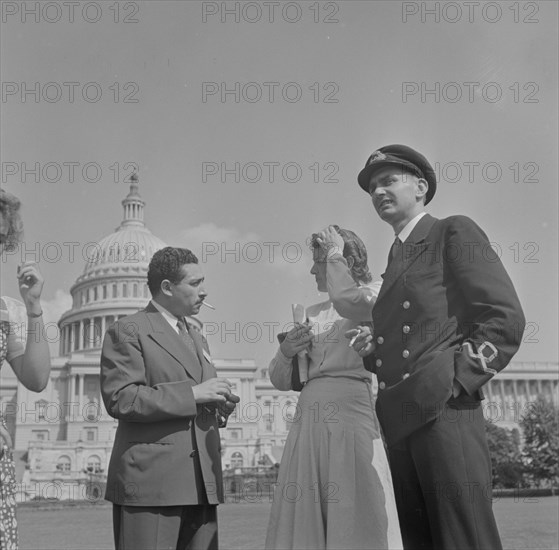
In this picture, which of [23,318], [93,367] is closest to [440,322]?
[23,318]

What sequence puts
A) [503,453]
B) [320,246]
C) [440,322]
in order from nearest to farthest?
1. [440,322]
2. [320,246]
3. [503,453]

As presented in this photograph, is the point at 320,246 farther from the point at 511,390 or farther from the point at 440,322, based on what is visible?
the point at 511,390

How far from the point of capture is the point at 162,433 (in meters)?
4.59

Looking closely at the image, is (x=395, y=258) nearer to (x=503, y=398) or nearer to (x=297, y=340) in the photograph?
(x=297, y=340)

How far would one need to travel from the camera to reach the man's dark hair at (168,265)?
5090 millimetres

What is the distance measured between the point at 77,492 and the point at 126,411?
45.4 m

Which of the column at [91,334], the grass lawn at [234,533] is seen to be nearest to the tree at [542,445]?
the grass lawn at [234,533]

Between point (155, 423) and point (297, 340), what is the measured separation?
1.22 m

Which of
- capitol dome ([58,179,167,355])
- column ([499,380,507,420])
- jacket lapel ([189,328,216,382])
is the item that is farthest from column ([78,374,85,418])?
jacket lapel ([189,328,216,382])

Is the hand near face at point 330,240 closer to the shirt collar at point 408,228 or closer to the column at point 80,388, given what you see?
the shirt collar at point 408,228

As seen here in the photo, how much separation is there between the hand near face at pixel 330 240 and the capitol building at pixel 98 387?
63976 millimetres

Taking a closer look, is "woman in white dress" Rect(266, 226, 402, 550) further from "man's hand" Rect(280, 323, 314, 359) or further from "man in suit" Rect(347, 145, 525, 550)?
"man in suit" Rect(347, 145, 525, 550)

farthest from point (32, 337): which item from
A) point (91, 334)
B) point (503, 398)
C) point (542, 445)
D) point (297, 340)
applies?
point (503, 398)

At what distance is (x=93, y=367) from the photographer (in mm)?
80062
